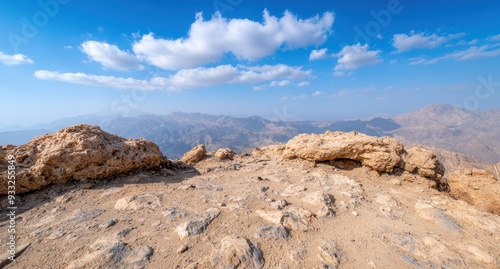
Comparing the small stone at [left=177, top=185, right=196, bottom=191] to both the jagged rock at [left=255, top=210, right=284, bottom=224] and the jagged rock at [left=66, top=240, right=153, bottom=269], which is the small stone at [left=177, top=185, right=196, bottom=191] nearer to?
the jagged rock at [left=255, top=210, right=284, bottom=224]

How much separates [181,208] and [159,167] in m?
5.38

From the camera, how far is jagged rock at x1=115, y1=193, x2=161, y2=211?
7441 mm

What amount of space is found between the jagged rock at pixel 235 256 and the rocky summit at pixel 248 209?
0.09 ft

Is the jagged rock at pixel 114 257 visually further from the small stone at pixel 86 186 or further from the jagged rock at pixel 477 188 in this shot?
the jagged rock at pixel 477 188

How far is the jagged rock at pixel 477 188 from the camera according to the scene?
30.3 feet

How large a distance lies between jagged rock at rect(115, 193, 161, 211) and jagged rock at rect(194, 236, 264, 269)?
3463 mm

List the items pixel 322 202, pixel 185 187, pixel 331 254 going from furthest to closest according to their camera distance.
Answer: pixel 185 187 < pixel 322 202 < pixel 331 254

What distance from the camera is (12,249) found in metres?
5.28

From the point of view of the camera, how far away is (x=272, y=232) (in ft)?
19.9

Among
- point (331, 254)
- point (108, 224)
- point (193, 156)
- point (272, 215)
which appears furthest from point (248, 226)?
point (193, 156)

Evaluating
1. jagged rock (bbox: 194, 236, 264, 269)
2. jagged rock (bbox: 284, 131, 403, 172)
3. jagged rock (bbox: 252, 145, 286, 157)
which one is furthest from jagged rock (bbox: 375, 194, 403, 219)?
jagged rock (bbox: 252, 145, 286, 157)

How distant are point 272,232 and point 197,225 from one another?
2.13m

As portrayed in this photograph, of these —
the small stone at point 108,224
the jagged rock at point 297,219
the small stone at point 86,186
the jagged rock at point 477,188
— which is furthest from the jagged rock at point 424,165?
the small stone at point 86,186

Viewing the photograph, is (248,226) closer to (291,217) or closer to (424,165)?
(291,217)
